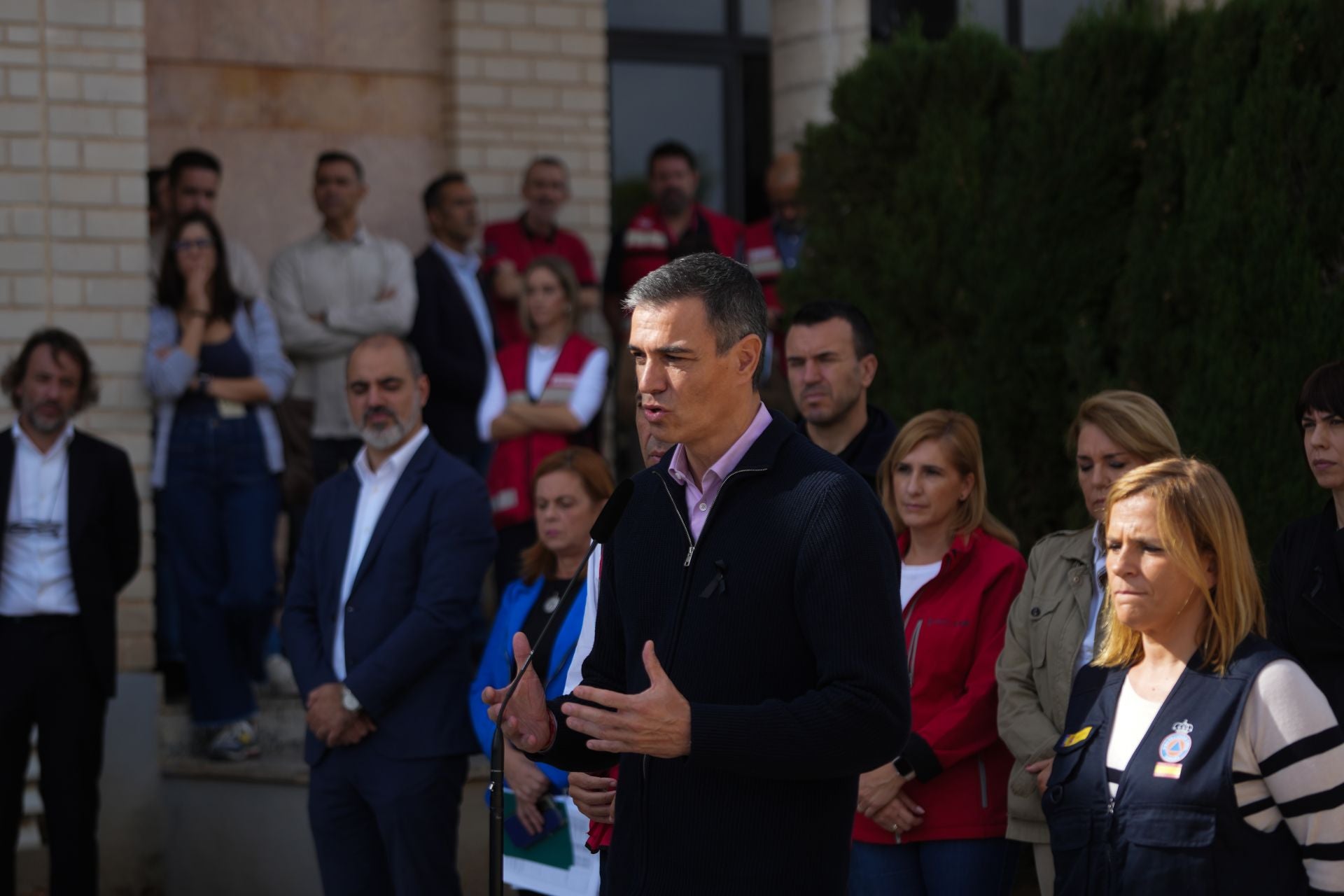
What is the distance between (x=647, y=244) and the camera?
9.52m

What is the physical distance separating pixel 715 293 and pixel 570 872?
8.99 feet

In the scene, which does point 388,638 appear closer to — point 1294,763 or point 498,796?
point 498,796

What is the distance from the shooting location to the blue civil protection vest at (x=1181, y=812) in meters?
3.50

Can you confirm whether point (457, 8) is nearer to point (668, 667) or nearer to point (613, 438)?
point (613, 438)

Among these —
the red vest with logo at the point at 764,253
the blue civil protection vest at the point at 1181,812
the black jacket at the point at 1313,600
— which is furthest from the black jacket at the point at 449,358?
the blue civil protection vest at the point at 1181,812

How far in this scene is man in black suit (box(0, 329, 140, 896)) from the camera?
7109 mm

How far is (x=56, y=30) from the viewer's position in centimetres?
844

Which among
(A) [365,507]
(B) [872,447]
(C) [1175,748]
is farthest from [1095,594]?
(A) [365,507]

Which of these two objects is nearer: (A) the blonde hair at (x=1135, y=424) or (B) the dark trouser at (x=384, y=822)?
(A) the blonde hair at (x=1135, y=424)

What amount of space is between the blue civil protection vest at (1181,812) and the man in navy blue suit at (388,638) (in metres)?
2.59

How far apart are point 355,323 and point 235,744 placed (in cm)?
218

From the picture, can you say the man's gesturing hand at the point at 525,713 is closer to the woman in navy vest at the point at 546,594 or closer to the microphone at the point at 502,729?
the microphone at the point at 502,729

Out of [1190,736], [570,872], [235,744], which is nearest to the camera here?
[1190,736]

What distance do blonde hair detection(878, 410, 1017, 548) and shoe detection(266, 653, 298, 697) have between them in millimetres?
4201
